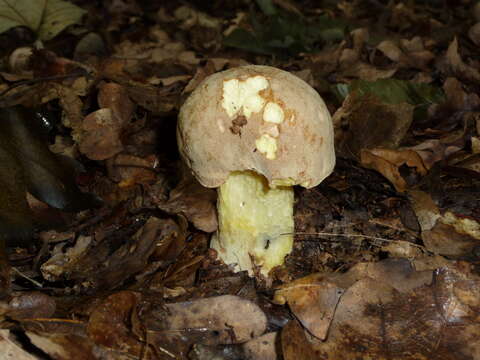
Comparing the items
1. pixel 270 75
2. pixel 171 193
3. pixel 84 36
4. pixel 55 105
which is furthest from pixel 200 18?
pixel 270 75

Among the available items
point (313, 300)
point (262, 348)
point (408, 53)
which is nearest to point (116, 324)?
point (262, 348)

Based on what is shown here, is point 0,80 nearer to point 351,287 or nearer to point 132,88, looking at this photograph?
point 132,88

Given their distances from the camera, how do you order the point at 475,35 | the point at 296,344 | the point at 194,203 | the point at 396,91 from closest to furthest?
→ 1. the point at 296,344
2. the point at 194,203
3. the point at 396,91
4. the point at 475,35

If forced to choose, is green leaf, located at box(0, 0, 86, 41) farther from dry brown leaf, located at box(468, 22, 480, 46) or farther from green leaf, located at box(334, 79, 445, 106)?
dry brown leaf, located at box(468, 22, 480, 46)

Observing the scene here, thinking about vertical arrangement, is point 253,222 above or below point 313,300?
above

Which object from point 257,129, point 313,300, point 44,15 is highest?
point 257,129

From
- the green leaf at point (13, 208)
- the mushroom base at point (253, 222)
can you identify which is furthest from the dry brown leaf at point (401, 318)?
the green leaf at point (13, 208)

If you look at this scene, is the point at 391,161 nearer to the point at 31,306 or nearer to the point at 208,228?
the point at 208,228
